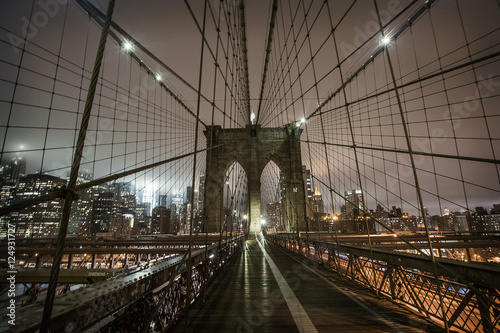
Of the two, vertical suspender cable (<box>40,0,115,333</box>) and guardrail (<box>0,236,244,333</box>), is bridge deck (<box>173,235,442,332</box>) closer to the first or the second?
guardrail (<box>0,236,244,333</box>)

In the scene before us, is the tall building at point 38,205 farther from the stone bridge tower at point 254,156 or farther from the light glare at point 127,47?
the stone bridge tower at point 254,156

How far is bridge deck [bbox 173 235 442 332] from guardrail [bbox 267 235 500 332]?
24 centimetres

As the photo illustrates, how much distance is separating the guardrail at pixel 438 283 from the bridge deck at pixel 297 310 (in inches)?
9.4

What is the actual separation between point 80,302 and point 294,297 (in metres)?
3.31

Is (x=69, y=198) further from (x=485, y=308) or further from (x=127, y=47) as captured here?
(x=127, y=47)

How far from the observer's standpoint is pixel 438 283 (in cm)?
211

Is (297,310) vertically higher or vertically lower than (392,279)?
lower

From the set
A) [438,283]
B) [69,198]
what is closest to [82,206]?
[69,198]

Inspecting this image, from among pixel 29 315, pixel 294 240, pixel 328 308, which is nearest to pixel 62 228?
pixel 29 315

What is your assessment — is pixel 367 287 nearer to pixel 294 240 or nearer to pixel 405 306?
pixel 405 306

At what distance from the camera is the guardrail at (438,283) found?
2.02 metres

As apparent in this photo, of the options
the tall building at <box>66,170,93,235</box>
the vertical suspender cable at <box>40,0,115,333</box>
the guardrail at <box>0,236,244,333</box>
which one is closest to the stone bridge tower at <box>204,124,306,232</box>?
the tall building at <box>66,170,93,235</box>

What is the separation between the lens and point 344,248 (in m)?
4.73

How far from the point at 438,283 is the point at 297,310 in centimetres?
174
